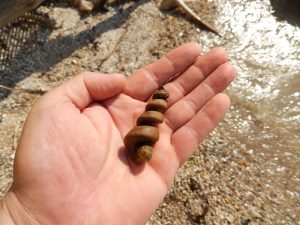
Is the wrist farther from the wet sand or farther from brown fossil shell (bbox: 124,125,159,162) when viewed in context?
the wet sand

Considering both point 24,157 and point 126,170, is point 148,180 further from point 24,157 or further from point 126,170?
point 24,157

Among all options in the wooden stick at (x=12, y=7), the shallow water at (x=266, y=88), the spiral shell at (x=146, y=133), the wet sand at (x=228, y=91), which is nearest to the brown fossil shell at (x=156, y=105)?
the spiral shell at (x=146, y=133)

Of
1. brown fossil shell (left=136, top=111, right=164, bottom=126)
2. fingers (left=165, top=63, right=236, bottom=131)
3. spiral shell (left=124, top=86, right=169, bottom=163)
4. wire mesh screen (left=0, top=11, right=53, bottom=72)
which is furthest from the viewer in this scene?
wire mesh screen (left=0, top=11, right=53, bottom=72)

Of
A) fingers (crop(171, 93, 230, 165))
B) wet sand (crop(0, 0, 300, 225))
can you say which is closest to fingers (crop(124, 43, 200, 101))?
fingers (crop(171, 93, 230, 165))

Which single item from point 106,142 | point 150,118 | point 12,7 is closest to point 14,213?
point 106,142

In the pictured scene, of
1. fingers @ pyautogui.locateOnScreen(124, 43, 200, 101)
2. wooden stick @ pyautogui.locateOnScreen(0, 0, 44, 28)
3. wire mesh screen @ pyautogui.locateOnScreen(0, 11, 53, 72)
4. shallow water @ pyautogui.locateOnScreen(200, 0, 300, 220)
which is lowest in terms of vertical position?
shallow water @ pyautogui.locateOnScreen(200, 0, 300, 220)

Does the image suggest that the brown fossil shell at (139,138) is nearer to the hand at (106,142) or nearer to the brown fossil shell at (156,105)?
the hand at (106,142)
